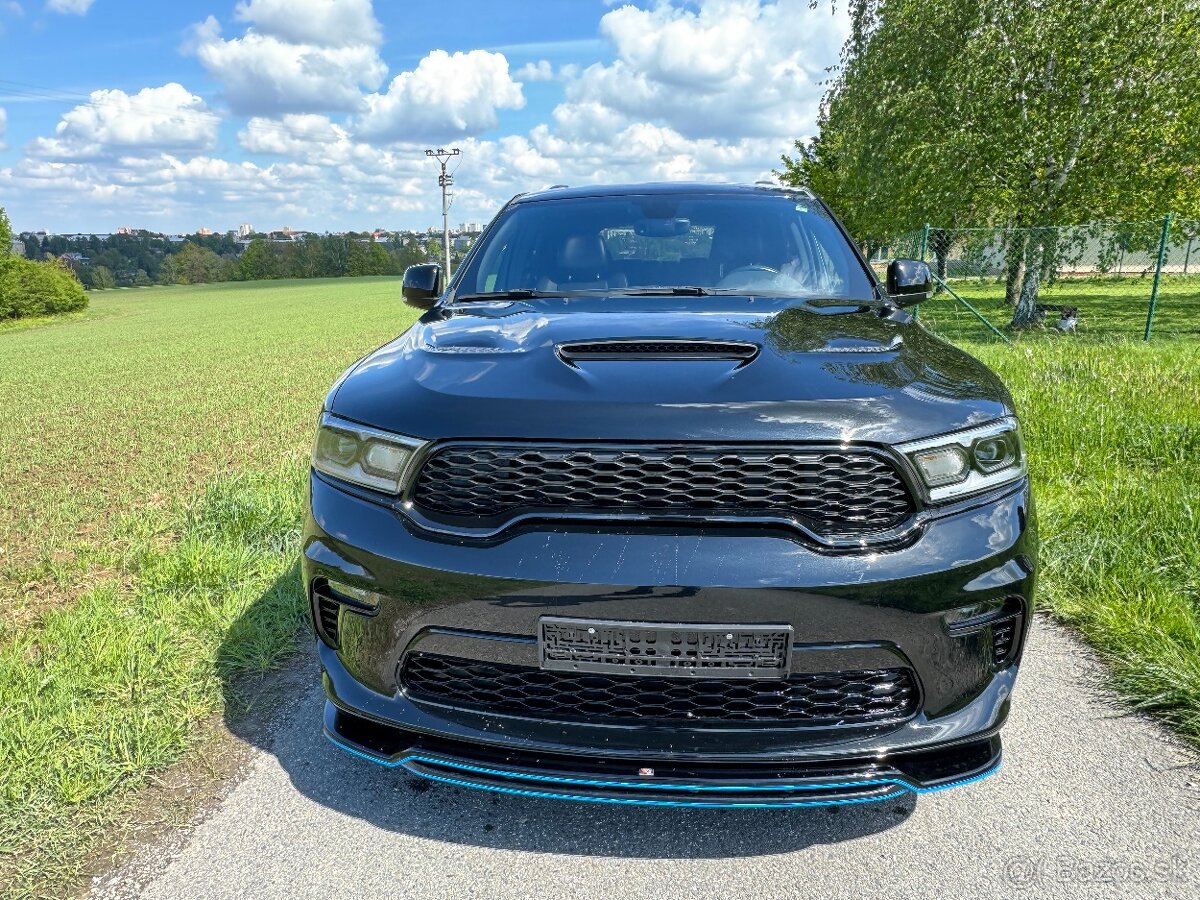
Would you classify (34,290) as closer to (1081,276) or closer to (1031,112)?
(1031,112)

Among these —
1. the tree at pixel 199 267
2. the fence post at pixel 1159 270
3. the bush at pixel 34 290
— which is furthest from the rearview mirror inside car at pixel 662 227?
the tree at pixel 199 267

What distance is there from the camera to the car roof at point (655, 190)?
138 inches

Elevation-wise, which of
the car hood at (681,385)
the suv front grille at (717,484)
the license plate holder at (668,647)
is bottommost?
the license plate holder at (668,647)

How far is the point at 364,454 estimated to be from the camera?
1.96 m

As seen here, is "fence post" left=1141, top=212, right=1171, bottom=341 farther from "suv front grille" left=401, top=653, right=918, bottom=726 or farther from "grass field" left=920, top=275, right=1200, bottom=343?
"suv front grille" left=401, top=653, right=918, bottom=726

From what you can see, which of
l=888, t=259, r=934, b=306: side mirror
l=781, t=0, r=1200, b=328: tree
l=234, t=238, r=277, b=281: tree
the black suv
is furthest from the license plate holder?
l=234, t=238, r=277, b=281: tree

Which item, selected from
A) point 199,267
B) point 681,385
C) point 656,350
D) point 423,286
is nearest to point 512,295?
point 423,286

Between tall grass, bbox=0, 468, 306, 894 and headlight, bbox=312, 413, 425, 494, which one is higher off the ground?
headlight, bbox=312, 413, 425, 494

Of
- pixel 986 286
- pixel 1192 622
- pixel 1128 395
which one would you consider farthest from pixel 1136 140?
pixel 1192 622

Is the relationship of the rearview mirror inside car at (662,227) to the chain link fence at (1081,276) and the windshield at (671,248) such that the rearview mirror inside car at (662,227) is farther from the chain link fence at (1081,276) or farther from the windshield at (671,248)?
the chain link fence at (1081,276)

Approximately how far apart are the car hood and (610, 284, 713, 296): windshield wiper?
358 millimetres

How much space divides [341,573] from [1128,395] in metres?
6.32

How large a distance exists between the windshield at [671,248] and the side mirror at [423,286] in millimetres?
165

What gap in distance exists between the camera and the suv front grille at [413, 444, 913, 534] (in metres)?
1.75
